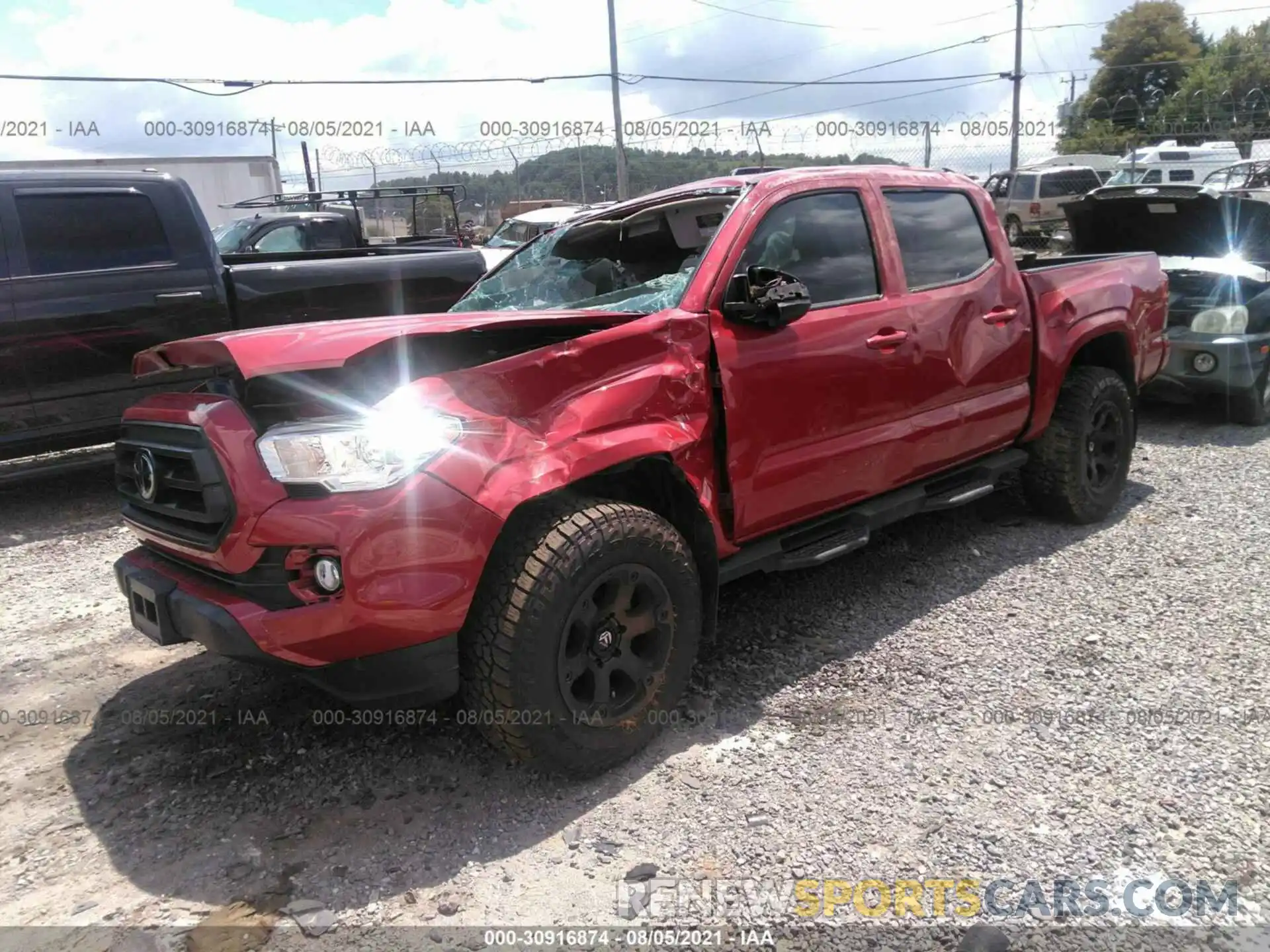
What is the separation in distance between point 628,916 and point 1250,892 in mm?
1628

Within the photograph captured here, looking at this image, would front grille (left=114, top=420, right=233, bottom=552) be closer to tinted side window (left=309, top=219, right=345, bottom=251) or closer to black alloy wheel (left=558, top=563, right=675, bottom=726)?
black alloy wheel (left=558, top=563, right=675, bottom=726)

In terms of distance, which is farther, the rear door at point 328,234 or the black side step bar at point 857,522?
the rear door at point 328,234

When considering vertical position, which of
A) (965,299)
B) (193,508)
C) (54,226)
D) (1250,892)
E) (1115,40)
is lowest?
(1250,892)

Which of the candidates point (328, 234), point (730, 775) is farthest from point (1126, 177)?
point (730, 775)

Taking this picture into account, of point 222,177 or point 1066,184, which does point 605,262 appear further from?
point 1066,184

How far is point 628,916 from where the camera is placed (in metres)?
2.46

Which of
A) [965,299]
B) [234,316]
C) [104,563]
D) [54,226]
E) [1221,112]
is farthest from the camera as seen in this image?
[1221,112]

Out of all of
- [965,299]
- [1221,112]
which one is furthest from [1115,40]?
[965,299]

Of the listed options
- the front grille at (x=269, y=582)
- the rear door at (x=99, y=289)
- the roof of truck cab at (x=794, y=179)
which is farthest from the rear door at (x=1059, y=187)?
the front grille at (x=269, y=582)

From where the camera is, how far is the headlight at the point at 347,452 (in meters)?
2.59

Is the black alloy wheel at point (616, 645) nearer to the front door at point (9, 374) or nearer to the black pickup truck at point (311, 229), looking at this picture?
the front door at point (9, 374)

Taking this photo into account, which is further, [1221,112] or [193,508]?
[1221,112]

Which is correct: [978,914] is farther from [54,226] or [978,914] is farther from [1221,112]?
[1221,112]

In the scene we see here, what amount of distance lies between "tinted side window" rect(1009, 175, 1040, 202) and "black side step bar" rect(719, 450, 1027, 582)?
21249mm
